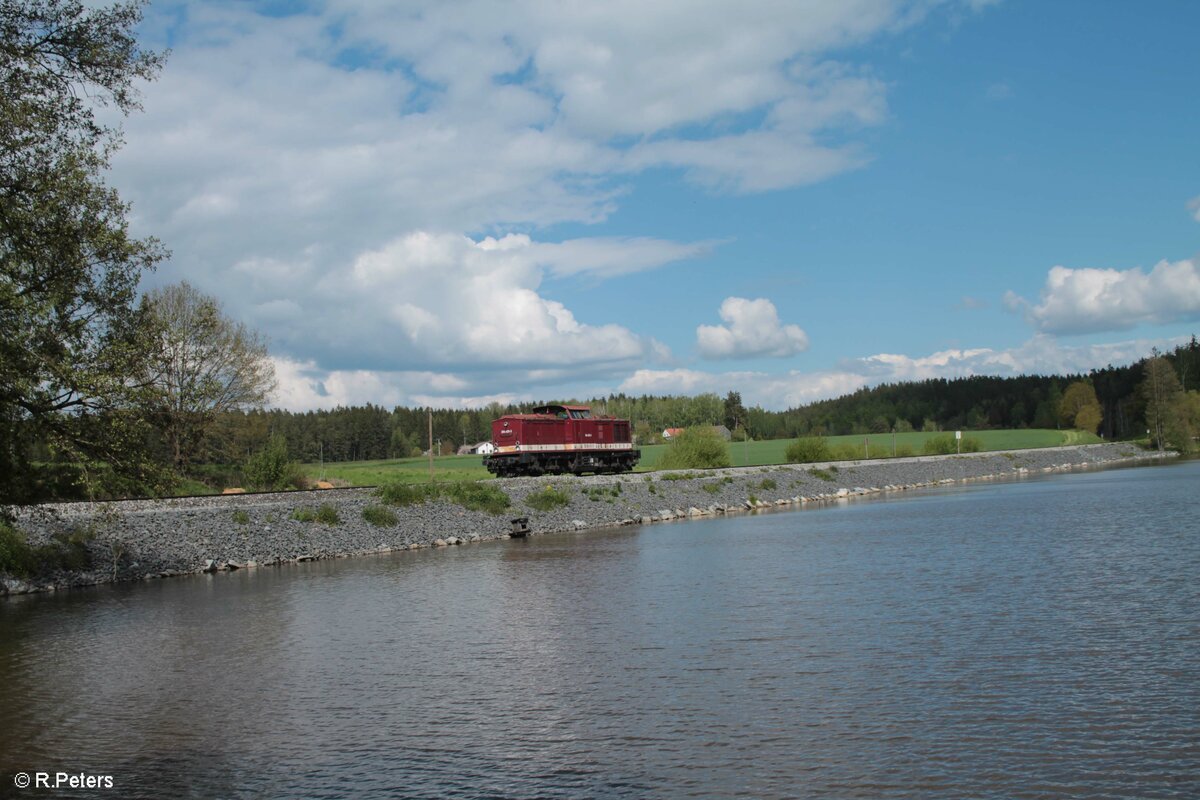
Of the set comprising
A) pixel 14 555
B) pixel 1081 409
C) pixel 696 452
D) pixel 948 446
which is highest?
pixel 1081 409

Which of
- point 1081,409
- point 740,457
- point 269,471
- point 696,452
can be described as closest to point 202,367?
point 269,471

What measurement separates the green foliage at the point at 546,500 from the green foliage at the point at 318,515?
1023 centimetres

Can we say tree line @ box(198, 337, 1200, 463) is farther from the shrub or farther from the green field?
the shrub

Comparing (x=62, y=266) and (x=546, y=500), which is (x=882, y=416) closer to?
(x=546, y=500)

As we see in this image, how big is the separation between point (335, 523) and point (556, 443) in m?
20.7

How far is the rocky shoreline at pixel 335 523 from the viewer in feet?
99.2

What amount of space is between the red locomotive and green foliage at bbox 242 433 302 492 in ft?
38.2

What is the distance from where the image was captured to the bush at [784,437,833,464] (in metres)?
78.6

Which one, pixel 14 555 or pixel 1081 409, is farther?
pixel 1081 409

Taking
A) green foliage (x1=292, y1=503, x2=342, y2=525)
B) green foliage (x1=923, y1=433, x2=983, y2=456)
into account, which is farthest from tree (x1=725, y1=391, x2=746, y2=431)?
green foliage (x1=292, y1=503, x2=342, y2=525)

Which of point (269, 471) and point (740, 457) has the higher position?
point (269, 471)

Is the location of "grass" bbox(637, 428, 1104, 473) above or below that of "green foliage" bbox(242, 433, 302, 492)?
below

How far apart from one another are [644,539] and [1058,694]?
25.4 m

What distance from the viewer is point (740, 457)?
10438cm
